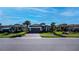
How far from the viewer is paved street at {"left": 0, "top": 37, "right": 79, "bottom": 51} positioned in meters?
4.45

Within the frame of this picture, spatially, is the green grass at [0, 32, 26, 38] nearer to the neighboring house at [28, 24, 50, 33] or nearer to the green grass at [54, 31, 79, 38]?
the neighboring house at [28, 24, 50, 33]

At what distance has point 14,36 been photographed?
4.50 metres

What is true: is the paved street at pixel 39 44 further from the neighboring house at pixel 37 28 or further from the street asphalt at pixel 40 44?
the neighboring house at pixel 37 28

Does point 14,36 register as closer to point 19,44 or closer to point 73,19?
point 19,44

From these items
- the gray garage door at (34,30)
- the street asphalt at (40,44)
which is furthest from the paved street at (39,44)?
the gray garage door at (34,30)

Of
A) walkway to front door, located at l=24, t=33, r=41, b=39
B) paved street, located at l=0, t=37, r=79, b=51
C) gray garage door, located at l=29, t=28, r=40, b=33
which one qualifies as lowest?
paved street, located at l=0, t=37, r=79, b=51

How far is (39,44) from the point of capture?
14.6 feet

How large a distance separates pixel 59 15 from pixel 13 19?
2.56 ft

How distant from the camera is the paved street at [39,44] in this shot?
445 centimetres

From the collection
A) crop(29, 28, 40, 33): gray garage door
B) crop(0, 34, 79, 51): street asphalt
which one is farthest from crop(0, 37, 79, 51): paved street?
crop(29, 28, 40, 33): gray garage door

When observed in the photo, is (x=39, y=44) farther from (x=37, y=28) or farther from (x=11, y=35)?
(x=11, y=35)
